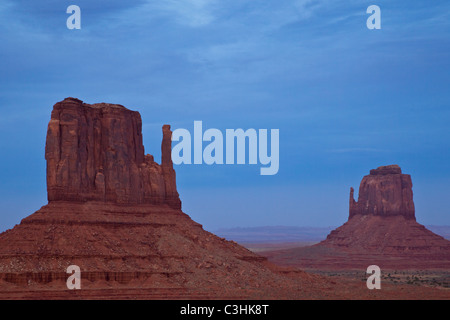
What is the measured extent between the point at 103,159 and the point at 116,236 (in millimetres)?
11496

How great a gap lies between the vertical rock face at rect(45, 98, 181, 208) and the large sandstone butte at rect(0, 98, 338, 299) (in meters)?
0.11

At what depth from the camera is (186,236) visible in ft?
370

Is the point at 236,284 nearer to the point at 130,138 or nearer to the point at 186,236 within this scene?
the point at 186,236

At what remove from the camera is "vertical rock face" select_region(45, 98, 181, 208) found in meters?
109

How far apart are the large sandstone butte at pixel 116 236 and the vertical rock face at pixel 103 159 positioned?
0.37 feet

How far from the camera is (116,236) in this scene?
349 feet

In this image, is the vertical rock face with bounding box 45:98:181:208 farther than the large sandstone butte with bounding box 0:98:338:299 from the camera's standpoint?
Yes

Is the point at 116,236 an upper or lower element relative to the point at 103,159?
lower

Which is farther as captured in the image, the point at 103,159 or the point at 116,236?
the point at 103,159

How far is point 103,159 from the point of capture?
113625 millimetres
